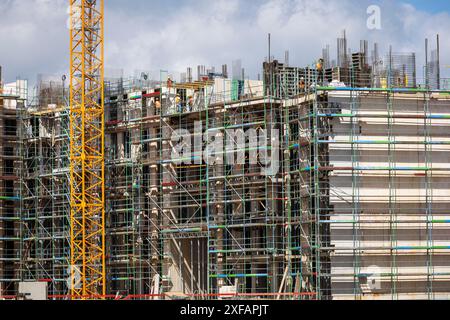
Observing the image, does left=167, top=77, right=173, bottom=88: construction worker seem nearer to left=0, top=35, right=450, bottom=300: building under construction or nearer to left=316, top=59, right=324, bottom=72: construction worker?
left=0, top=35, right=450, bottom=300: building under construction

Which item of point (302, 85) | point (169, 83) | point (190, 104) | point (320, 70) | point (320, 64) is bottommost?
point (190, 104)

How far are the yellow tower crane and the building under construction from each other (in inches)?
38.0

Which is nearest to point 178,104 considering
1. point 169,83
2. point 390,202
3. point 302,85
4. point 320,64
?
point 169,83

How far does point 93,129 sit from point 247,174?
1357cm

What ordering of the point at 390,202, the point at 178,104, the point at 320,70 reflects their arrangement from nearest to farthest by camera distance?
1. the point at 390,202
2. the point at 320,70
3. the point at 178,104

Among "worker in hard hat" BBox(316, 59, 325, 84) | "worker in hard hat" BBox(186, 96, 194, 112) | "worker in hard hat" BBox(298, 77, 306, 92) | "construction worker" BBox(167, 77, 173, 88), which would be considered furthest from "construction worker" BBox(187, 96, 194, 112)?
"worker in hard hat" BBox(316, 59, 325, 84)

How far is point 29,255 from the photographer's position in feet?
234

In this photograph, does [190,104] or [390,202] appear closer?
[390,202]

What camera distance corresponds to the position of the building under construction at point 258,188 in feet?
182

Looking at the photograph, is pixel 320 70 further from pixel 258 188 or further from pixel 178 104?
pixel 178 104

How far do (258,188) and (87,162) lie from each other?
1323 cm

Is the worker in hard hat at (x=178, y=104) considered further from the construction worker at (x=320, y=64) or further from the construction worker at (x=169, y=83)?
the construction worker at (x=320, y=64)

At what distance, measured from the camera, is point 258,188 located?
59.4 metres
